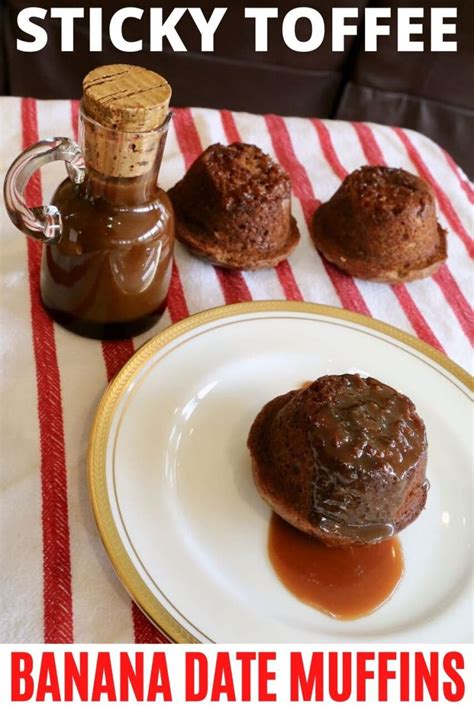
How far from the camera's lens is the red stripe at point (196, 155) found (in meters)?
1.37

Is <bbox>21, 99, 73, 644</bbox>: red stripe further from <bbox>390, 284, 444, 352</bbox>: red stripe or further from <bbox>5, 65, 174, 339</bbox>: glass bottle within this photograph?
Result: <bbox>390, 284, 444, 352</bbox>: red stripe

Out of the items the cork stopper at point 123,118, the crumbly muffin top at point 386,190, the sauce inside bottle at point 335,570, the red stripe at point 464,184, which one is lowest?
the sauce inside bottle at point 335,570

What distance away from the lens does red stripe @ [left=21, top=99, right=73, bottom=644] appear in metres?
0.90

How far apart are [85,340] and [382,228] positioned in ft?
1.95

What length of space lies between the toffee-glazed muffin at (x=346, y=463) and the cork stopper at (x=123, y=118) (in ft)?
1.29

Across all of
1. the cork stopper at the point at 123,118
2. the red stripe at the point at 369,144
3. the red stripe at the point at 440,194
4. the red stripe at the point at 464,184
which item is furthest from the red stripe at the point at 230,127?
the cork stopper at the point at 123,118

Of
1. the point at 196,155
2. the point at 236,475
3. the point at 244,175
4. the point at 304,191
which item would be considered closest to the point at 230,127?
the point at 196,155

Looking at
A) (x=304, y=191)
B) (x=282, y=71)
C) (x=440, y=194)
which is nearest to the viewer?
(x=304, y=191)

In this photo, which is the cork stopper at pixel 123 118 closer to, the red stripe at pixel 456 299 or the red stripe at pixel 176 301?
the red stripe at pixel 176 301

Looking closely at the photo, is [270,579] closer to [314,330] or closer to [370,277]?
[314,330]

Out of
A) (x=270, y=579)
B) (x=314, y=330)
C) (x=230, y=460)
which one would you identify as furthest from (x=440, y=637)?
(x=314, y=330)

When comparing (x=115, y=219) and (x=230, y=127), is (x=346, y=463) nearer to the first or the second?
(x=115, y=219)

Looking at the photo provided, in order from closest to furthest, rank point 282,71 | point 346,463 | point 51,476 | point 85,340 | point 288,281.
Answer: point 346,463, point 51,476, point 85,340, point 288,281, point 282,71

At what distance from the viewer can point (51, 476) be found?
102cm
